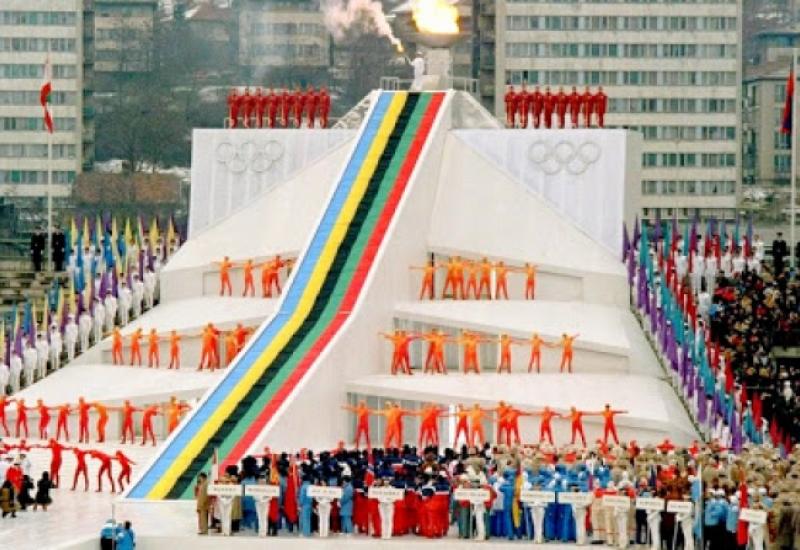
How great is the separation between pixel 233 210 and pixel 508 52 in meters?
49.5

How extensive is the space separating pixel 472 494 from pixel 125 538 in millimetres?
5884

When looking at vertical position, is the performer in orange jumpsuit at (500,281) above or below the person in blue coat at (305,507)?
above

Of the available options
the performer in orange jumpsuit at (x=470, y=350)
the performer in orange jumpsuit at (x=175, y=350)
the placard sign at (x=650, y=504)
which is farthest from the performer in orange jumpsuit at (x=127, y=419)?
the placard sign at (x=650, y=504)

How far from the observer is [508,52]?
13775 centimetres

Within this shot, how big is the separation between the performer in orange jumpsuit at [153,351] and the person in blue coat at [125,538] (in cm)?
1643

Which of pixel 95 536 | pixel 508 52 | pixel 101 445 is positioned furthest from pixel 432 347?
pixel 508 52

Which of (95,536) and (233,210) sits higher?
(233,210)

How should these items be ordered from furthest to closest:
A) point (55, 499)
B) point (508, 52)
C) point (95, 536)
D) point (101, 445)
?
point (508, 52)
point (101, 445)
point (55, 499)
point (95, 536)

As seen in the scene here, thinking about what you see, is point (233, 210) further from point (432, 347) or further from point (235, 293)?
point (432, 347)

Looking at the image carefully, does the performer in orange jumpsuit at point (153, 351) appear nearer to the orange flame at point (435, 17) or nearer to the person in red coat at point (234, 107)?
the person in red coat at point (234, 107)

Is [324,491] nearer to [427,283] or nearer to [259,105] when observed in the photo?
[427,283]

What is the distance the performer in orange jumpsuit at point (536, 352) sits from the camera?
80.4 meters

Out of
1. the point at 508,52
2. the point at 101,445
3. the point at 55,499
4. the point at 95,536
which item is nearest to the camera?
the point at 95,536

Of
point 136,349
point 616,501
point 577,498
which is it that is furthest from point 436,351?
point 616,501
